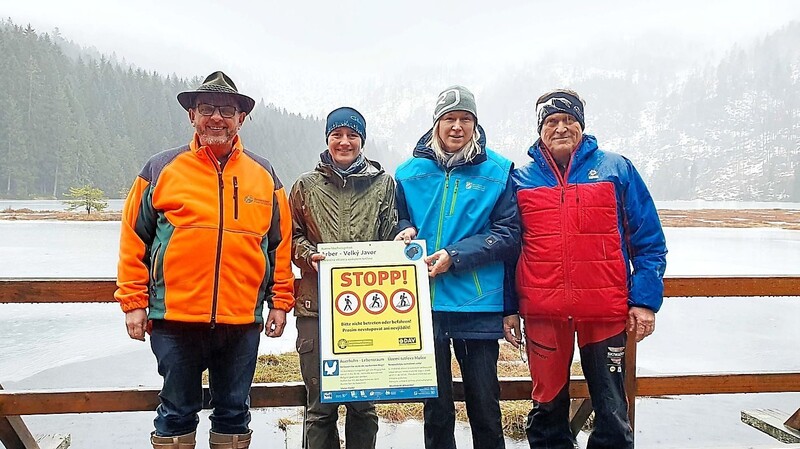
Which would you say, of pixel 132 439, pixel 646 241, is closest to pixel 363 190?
pixel 646 241

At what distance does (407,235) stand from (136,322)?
1361 mm

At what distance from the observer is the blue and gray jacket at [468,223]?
2.85 metres

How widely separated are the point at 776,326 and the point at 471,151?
9.58 metres

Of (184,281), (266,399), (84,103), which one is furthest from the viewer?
(84,103)

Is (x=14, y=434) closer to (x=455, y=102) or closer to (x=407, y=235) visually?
(x=407, y=235)

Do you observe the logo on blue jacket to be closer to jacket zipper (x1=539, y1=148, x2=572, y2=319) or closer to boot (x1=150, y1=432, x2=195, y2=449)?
boot (x1=150, y1=432, x2=195, y2=449)

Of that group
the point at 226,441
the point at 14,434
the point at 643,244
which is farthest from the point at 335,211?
the point at 14,434

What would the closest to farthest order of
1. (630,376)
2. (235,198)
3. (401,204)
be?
(235,198) → (401,204) → (630,376)

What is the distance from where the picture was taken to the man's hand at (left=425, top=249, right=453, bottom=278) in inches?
110

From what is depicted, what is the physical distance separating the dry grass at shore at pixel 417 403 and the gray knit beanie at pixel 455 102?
8.21 feet

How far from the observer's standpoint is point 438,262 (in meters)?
2.79

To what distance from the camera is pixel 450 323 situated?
9.57 ft

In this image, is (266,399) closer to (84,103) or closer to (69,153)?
(69,153)

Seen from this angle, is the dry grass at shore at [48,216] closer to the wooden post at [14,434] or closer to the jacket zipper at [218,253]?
the wooden post at [14,434]
